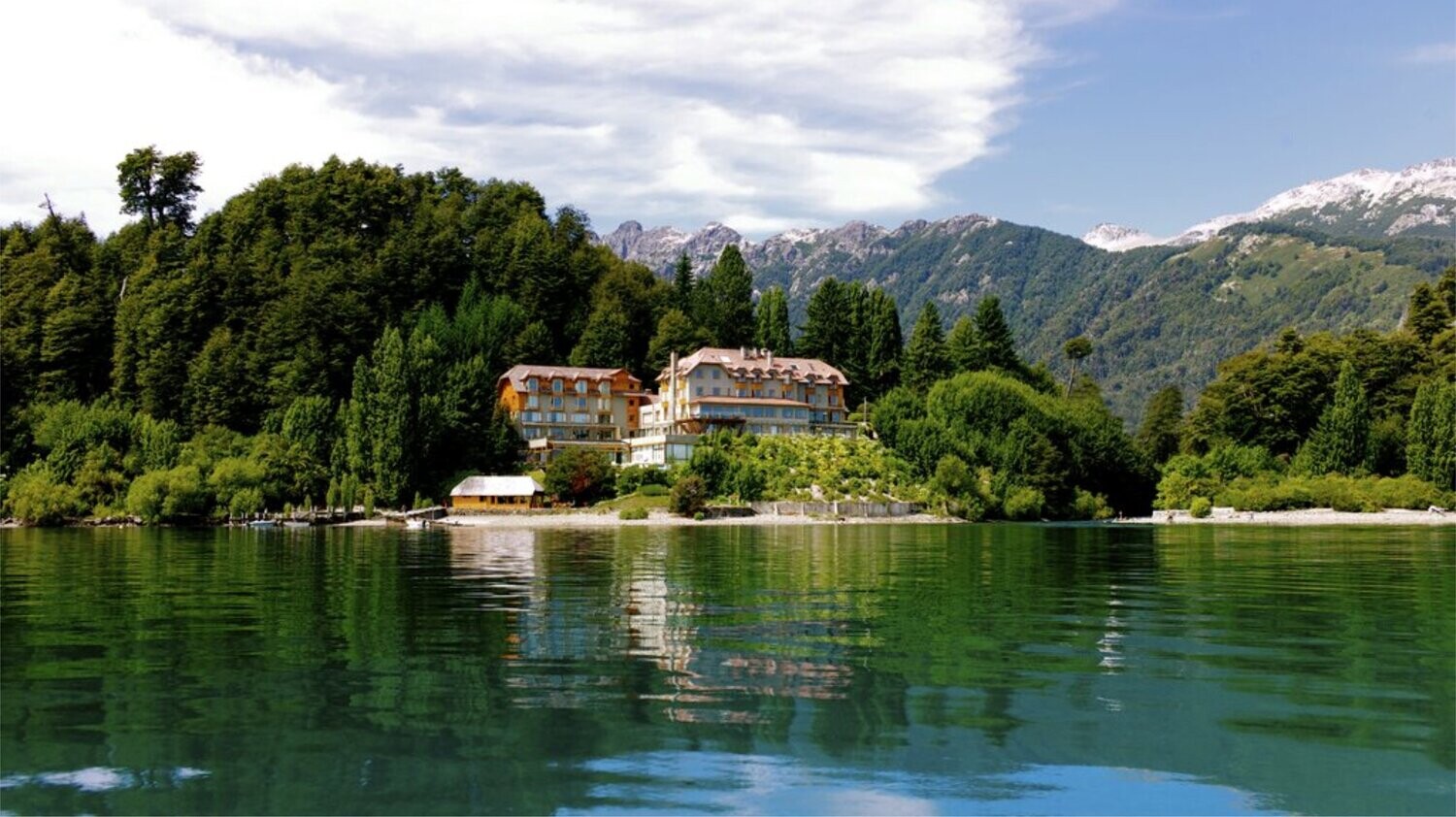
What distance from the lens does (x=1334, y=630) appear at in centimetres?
2258

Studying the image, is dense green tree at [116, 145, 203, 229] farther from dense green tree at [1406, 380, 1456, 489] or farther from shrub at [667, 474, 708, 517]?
dense green tree at [1406, 380, 1456, 489]

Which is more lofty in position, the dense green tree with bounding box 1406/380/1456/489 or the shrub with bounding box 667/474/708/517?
the dense green tree with bounding box 1406/380/1456/489

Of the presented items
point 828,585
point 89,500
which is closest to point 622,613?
point 828,585

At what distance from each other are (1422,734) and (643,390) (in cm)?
12761

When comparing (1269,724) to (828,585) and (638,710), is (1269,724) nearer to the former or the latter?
(638,710)

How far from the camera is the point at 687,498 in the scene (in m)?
97.8

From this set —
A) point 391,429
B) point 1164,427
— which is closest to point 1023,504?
point 391,429

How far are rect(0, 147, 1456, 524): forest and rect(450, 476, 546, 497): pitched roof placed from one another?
144 inches

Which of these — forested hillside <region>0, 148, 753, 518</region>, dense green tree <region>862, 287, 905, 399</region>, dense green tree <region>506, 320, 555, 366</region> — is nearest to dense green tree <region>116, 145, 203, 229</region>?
forested hillside <region>0, 148, 753, 518</region>

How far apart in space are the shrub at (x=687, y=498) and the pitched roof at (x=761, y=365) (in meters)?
27.4

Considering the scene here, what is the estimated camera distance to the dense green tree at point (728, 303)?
151 m

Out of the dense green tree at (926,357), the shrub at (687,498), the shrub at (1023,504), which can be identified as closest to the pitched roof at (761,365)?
the dense green tree at (926,357)

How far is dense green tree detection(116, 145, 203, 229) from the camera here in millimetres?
146375

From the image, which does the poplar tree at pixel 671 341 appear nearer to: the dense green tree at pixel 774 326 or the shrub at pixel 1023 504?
the dense green tree at pixel 774 326
